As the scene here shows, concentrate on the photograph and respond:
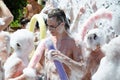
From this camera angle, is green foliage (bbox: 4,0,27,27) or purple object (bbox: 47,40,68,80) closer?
purple object (bbox: 47,40,68,80)

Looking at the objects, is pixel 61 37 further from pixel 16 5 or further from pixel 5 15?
pixel 16 5

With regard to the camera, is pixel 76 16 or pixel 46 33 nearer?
pixel 46 33

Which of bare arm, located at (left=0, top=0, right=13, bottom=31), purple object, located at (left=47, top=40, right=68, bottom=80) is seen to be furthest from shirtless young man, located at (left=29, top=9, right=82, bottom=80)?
bare arm, located at (left=0, top=0, right=13, bottom=31)

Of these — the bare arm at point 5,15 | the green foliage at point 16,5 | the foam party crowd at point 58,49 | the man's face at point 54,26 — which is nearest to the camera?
the foam party crowd at point 58,49

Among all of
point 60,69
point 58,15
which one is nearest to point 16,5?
point 58,15

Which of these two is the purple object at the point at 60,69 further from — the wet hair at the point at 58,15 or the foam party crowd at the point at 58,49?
the wet hair at the point at 58,15

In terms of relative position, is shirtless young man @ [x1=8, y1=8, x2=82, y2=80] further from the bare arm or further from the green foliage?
the green foliage

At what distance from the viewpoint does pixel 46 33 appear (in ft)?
21.3

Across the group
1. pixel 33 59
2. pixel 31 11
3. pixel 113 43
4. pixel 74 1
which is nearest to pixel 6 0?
pixel 31 11

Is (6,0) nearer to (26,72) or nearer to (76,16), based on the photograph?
(76,16)

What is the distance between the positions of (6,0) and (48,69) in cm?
1201

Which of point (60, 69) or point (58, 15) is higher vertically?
point (58, 15)

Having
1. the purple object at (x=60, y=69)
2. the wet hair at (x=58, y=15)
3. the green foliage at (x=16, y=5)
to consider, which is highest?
the wet hair at (x=58, y=15)

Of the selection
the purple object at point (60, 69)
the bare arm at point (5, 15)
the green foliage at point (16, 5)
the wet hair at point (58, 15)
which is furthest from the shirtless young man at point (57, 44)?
the green foliage at point (16, 5)
